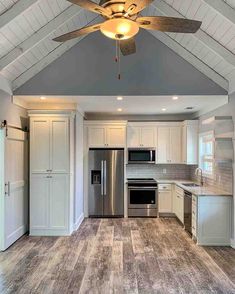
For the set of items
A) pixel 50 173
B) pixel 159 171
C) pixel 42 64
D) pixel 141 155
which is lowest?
pixel 159 171

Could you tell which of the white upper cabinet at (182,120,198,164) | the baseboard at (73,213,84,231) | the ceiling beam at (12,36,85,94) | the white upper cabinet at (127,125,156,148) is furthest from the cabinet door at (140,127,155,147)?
the ceiling beam at (12,36,85,94)

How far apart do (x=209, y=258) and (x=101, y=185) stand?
129 inches

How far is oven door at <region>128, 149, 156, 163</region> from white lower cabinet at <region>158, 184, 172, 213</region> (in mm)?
752

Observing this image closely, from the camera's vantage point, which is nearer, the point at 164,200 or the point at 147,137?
the point at 164,200

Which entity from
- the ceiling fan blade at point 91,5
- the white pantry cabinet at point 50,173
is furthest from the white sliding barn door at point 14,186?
the ceiling fan blade at point 91,5

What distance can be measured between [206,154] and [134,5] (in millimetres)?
5043

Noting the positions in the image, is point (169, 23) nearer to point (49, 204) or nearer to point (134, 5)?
point (134, 5)

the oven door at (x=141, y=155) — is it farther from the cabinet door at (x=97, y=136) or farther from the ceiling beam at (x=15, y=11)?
the ceiling beam at (x=15, y=11)

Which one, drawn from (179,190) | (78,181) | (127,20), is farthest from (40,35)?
(179,190)

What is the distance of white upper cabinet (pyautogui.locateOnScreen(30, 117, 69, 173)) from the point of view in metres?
5.37

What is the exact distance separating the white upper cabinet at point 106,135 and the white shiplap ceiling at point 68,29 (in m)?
2.55

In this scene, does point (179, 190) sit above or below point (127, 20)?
below

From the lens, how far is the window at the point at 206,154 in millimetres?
6161

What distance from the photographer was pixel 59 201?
5.39 metres
